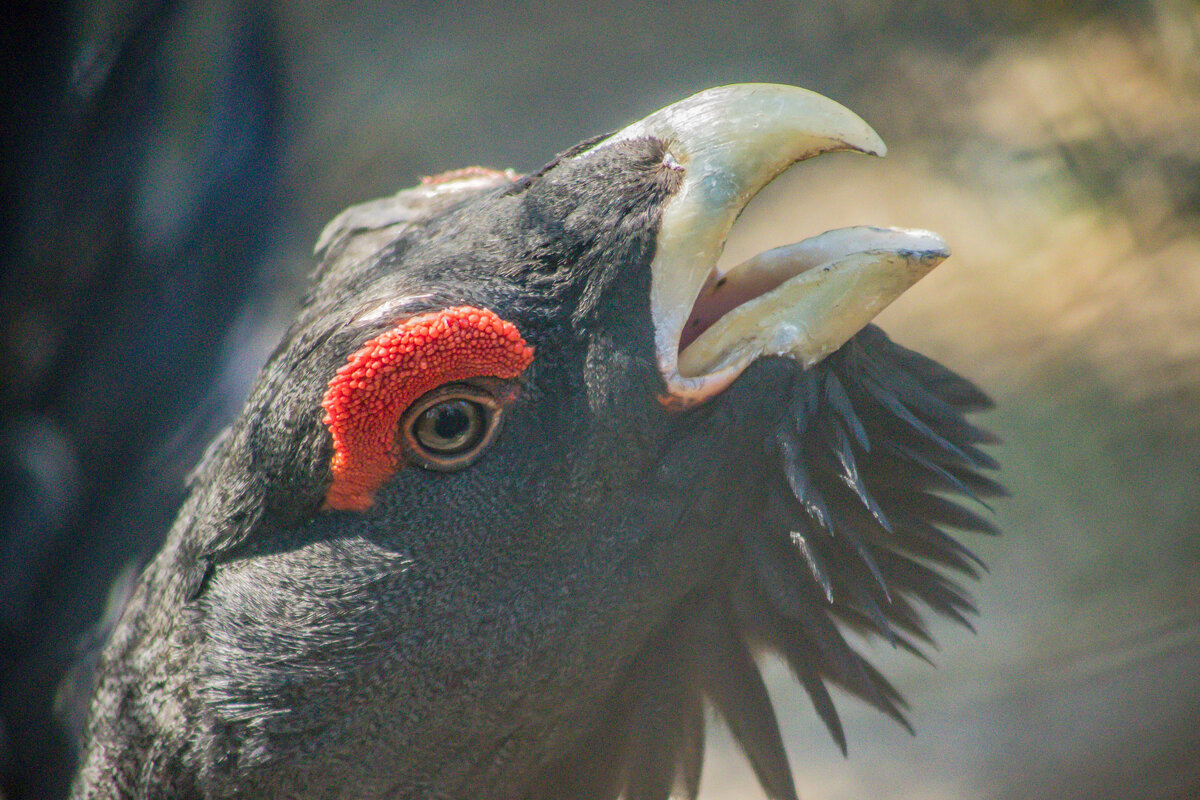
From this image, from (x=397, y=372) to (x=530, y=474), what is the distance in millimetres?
412

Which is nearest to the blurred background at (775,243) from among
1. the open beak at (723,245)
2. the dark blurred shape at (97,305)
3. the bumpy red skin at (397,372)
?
the dark blurred shape at (97,305)

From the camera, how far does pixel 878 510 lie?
2.19 m

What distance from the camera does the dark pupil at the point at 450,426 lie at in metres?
2.08

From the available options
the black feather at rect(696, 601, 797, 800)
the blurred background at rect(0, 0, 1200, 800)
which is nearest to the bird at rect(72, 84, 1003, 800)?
the black feather at rect(696, 601, 797, 800)

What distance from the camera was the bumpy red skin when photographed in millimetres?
1958

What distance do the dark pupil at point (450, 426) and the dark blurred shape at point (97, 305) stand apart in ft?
6.05

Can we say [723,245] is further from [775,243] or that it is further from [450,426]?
[775,243]

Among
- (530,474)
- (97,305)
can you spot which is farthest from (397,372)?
(97,305)

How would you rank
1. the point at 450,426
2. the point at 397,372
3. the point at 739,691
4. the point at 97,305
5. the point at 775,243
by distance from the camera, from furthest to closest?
1. the point at 775,243
2. the point at 97,305
3. the point at 739,691
4. the point at 450,426
5. the point at 397,372

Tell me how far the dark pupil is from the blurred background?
180cm

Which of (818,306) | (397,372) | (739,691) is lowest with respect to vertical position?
(739,691)

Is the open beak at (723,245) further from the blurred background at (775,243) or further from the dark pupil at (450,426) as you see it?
the blurred background at (775,243)

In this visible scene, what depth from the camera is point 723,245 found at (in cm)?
211

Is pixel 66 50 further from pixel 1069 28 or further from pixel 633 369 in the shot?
pixel 1069 28
